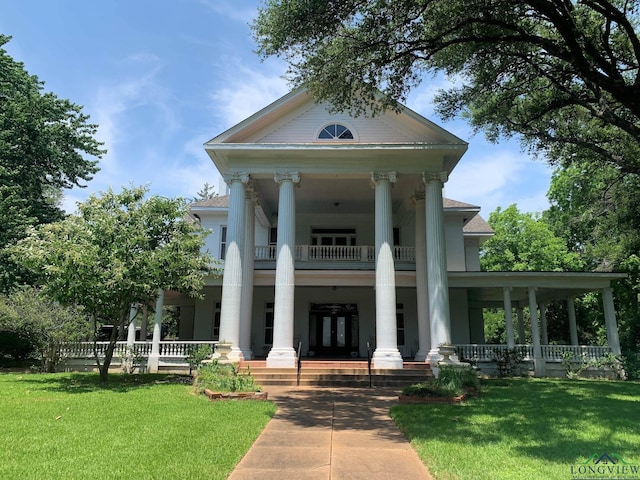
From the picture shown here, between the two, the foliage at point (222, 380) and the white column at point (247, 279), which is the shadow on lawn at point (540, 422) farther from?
the white column at point (247, 279)

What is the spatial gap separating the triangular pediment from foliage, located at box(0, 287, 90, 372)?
8429 mm

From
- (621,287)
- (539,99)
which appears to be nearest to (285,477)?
(539,99)

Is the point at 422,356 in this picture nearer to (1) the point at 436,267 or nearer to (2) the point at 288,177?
(1) the point at 436,267

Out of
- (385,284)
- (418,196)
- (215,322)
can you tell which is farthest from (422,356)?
(215,322)

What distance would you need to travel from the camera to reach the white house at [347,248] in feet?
52.8

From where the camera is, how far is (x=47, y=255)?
1205 cm

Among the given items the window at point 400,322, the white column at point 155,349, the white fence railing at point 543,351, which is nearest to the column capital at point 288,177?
the white column at point 155,349

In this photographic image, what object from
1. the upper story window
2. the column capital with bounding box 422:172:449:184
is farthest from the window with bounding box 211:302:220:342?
the column capital with bounding box 422:172:449:184

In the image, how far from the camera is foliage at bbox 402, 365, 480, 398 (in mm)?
10438

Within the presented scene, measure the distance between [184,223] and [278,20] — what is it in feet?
21.8

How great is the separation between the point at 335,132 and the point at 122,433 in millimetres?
13085

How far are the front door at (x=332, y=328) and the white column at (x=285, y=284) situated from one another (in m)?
6.01

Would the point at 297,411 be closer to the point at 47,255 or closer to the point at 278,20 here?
the point at 47,255

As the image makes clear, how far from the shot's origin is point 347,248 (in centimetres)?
2052
